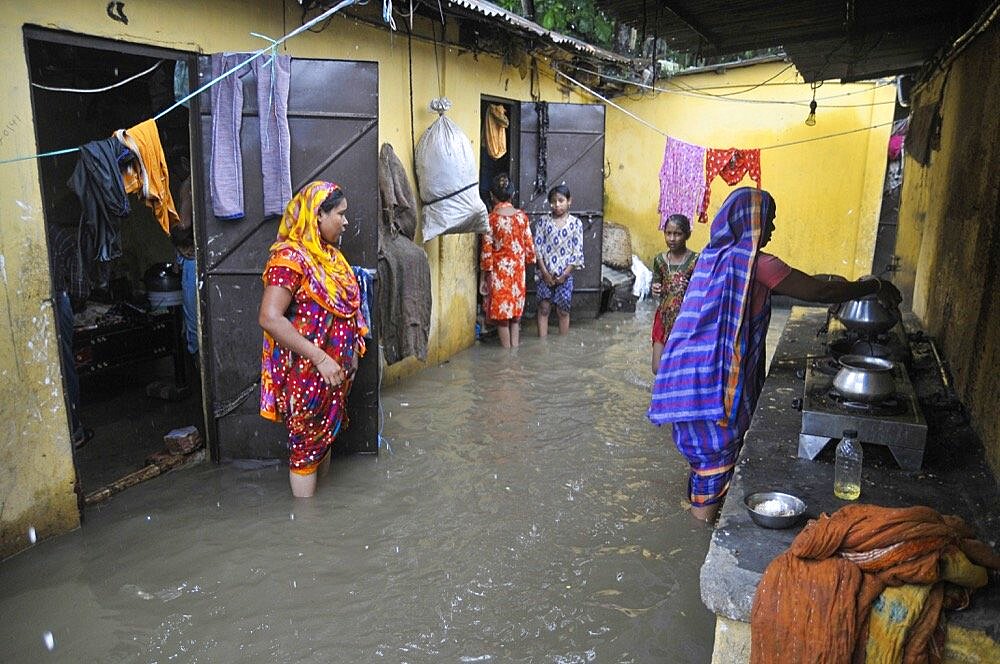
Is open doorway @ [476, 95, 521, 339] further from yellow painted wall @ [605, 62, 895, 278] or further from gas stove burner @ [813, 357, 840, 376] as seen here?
gas stove burner @ [813, 357, 840, 376]

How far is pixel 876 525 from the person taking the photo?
1.96m

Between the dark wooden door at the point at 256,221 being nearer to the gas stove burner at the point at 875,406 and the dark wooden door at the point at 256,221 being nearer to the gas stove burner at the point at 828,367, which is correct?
the gas stove burner at the point at 828,367

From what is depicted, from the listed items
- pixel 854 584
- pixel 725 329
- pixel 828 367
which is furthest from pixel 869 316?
pixel 854 584

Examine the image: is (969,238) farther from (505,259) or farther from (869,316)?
(505,259)

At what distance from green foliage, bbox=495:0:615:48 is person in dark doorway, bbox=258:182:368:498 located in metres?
7.33

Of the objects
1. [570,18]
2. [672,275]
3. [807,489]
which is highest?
[570,18]

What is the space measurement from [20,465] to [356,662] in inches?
81.3

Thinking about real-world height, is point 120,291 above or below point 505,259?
below

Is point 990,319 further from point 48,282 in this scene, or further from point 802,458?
point 48,282

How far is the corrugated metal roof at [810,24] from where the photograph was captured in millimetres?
4320

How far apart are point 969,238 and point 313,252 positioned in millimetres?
3622

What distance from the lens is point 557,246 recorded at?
8391 mm

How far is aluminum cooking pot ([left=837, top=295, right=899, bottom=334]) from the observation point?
12.8 ft

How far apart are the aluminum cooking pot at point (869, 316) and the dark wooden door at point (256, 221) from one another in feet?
9.37
